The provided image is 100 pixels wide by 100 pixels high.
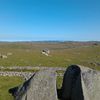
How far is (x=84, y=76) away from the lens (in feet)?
65.9

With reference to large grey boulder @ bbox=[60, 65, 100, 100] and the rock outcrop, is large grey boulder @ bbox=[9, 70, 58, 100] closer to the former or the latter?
the rock outcrop

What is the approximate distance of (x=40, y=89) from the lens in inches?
754

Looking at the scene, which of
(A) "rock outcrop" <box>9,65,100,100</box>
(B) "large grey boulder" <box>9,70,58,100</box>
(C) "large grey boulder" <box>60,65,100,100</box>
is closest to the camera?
(B) "large grey boulder" <box>9,70,58,100</box>

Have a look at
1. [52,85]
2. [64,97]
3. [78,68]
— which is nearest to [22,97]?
[52,85]

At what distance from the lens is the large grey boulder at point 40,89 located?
18902mm

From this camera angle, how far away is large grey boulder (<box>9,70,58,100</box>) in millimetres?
18902

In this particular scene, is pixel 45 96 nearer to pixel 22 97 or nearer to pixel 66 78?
pixel 22 97

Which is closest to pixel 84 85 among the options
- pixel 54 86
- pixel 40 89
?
pixel 54 86

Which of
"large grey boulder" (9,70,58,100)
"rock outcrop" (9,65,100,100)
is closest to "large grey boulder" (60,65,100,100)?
"rock outcrop" (9,65,100,100)

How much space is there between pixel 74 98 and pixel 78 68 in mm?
3068

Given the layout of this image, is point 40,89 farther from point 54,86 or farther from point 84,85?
point 84,85

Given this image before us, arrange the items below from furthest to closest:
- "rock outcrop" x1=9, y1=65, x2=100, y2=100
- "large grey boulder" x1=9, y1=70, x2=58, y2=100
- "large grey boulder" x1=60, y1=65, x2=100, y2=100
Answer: "large grey boulder" x1=60, y1=65, x2=100, y2=100 → "rock outcrop" x1=9, y1=65, x2=100, y2=100 → "large grey boulder" x1=9, y1=70, x2=58, y2=100

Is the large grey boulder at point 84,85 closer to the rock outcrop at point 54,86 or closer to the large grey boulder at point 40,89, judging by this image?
the rock outcrop at point 54,86

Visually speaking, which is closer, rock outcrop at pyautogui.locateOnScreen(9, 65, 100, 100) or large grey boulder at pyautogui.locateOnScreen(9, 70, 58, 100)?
large grey boulder at pyautogui.locateOnScreen(9, 70, 58, 100)
